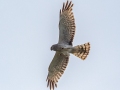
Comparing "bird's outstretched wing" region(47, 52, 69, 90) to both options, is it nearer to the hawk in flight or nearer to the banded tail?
the hawk in flight

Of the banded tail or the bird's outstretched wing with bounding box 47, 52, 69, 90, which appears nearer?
the banded tail

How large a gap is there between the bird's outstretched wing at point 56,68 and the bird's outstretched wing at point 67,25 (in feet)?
1.95

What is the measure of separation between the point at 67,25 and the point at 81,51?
3.98 ft

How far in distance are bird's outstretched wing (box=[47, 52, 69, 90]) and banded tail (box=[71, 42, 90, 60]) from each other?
675 millimetres

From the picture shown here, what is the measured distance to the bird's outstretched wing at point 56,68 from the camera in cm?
1321

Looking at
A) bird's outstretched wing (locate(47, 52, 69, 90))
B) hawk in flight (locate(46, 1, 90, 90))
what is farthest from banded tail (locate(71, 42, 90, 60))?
bird's outstretched wing (locate(47, 52, 69, 90))

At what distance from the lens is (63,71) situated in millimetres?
13445

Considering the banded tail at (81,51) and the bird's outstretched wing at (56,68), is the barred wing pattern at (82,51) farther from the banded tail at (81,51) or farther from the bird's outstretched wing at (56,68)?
the bird's outstretched wing at (56,68)

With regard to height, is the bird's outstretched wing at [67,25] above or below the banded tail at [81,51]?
above

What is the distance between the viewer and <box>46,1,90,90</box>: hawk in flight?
1256 cm

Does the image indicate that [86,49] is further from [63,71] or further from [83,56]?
[63,71]

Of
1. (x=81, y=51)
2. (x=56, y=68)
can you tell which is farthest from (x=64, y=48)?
(x=56, y=68)

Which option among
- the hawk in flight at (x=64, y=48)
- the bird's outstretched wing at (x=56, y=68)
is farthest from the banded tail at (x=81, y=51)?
the bird's outstretched wing at (x=56, y=68)

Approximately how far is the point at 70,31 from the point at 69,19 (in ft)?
1.54
